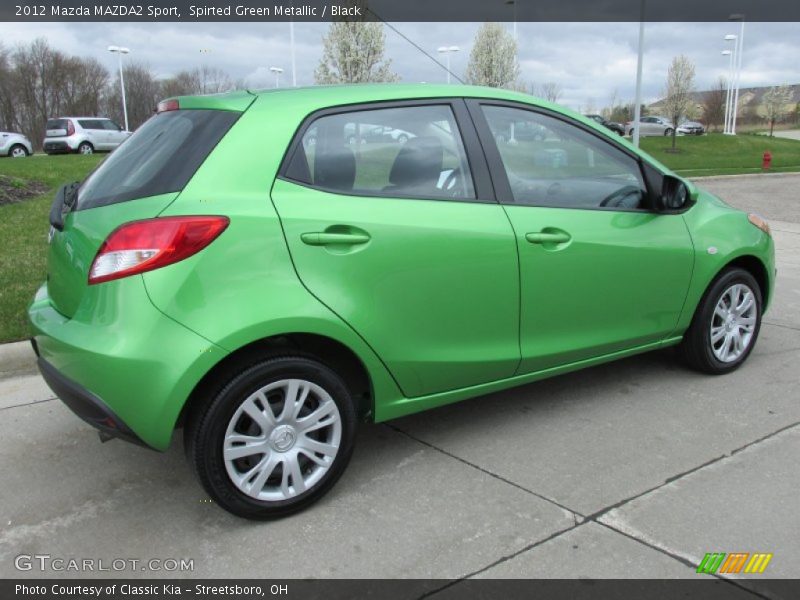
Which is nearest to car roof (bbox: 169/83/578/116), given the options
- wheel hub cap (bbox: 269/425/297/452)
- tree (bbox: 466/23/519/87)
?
wheel hub cap (bbox: 269/425/297/452)

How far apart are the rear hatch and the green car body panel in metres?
0.02

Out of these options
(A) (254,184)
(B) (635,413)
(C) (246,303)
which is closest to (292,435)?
(C) (246,303)

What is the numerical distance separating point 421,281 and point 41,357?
5.43ft

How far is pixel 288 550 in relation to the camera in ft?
8.55

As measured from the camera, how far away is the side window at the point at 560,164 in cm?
334

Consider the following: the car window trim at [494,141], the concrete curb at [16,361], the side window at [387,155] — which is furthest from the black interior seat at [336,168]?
the concrete curb at [16,361]

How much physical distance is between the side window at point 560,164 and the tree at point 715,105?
6264cm

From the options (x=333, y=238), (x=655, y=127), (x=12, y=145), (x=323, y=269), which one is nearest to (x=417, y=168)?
(x=333, y=238)

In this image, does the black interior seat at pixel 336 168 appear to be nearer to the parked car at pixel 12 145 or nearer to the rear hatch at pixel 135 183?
the rear hatch at pixel 135 183

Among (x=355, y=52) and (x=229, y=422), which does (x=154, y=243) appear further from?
(x=355, y=52)

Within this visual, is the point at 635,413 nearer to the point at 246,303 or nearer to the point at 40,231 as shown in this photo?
the point at 246,303

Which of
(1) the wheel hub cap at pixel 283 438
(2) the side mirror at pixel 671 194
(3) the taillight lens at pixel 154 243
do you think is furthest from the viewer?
(2) the side mirror at pixel 671 194

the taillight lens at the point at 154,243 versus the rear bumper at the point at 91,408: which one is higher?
the taillight lens at the point at 154,243

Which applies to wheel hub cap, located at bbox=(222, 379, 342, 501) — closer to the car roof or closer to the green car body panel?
the green car body panel
